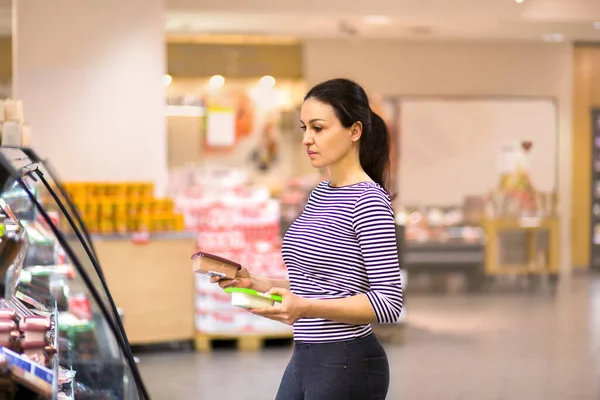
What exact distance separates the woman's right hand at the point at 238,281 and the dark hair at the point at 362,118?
45 cm

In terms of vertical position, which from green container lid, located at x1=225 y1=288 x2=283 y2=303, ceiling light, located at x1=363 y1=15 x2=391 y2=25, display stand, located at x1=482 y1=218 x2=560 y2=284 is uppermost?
ceiling light, located at x1=363 y1=15 x2=391 y2=25

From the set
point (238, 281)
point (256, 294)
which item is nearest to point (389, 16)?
point (238, 281)

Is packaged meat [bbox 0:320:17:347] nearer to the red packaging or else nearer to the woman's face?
the woman's face

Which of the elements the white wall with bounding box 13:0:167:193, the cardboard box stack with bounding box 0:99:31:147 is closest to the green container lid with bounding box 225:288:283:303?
the cardboard box stack with bounding box 0:99:31:147

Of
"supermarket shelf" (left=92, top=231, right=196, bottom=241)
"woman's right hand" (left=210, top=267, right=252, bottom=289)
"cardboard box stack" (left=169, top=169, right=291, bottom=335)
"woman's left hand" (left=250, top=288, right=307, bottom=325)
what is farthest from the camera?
"cardboard box stack" (left=169, top=169, right=291, bottom=335)

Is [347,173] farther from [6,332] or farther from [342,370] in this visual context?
[6,332]

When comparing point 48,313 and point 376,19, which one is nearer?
point 48,313

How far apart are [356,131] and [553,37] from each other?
1125 centimetres

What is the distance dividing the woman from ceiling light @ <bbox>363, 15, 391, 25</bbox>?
8379 mm

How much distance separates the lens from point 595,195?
1529cm

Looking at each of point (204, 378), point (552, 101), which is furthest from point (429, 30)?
point (204, 378)

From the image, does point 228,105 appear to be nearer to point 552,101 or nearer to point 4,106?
point 552,101

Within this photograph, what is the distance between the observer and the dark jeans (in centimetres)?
265

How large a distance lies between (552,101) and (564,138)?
22.3 inches
